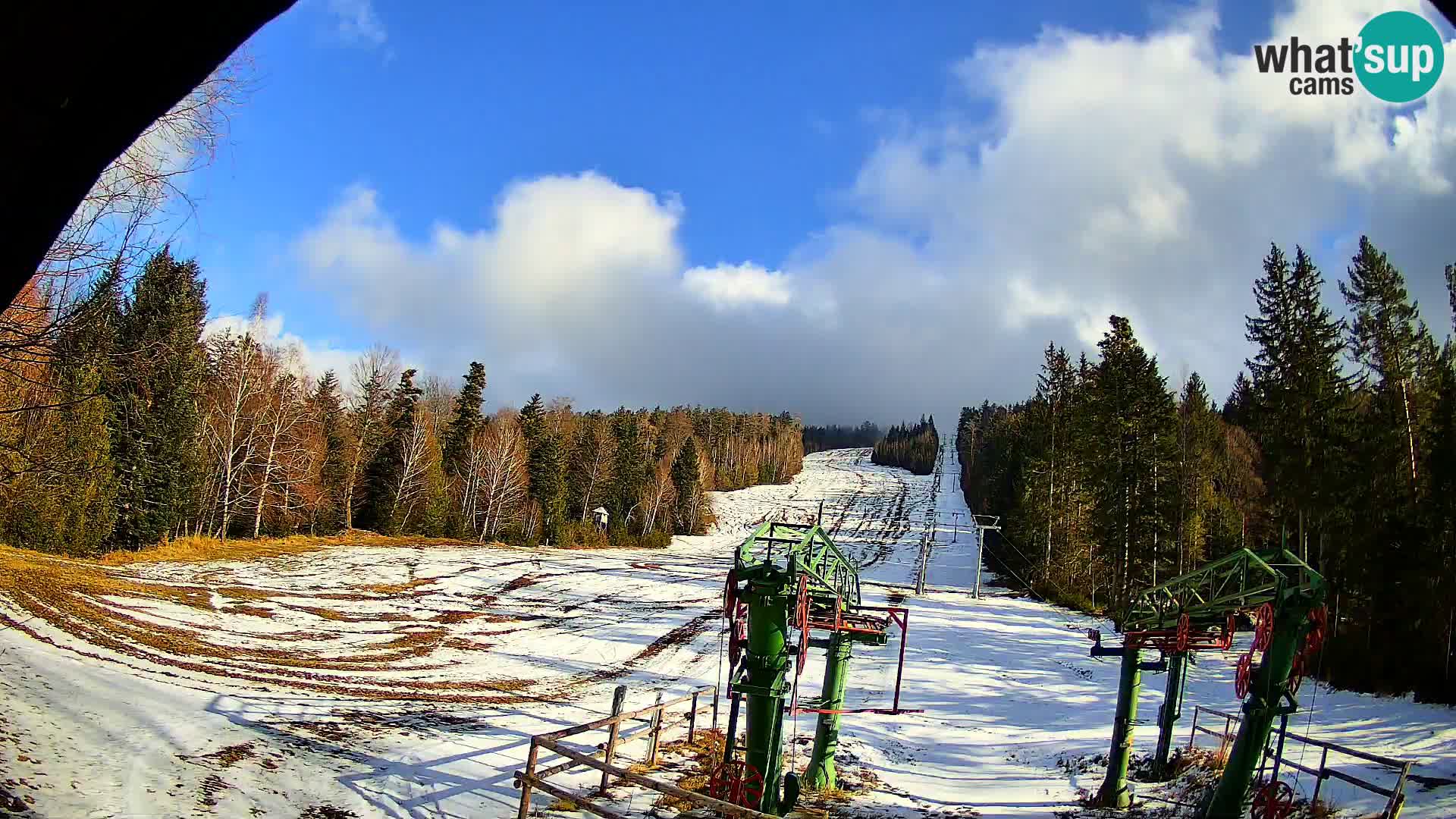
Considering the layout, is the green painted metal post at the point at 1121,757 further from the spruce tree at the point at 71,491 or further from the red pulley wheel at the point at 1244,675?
the spruce tree at the point at 71,491

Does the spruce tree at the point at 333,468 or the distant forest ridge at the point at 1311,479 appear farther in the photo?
the spruce tree at the point at 333,468

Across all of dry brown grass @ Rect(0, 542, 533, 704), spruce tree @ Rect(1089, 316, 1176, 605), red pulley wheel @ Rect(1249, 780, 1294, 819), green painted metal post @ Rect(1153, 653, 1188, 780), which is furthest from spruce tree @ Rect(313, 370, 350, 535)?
red pulley wheel @ Rect(1249, 780, 1294, 819)

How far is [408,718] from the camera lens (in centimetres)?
1734

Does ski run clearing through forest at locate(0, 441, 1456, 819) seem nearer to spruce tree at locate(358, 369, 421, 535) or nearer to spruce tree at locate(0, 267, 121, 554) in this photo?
spruce tree at locate(0, 267, 121, 554)

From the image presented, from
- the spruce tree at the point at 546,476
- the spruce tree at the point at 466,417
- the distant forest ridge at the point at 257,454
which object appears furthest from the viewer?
the spruce tree at the point at 466,417

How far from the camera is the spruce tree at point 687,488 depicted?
3268 inches

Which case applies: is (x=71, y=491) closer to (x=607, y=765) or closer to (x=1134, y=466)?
(x=607, y=765)

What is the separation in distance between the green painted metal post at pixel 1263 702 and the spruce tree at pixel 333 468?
56.6 metres

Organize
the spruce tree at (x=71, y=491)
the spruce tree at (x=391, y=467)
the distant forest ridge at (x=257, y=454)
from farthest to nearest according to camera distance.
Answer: the spruce tree at (x=391, y=467)
the spruce tree at (x=71, y=491)
the distant forest ridge at (x=257, y=454)

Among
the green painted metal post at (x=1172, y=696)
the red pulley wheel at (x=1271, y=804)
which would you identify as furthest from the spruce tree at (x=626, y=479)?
the red pulley wheel at (x=1271, y=804)

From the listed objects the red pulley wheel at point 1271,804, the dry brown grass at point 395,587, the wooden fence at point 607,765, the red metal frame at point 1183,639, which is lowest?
the dry brown grass at point 395,587

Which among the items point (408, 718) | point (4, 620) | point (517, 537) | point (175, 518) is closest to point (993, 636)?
point (408, 718)

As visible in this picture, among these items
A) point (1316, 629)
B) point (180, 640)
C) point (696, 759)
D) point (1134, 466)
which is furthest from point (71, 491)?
point (1134, 466)

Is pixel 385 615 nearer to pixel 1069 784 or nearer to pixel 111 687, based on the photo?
pixel 111 687
